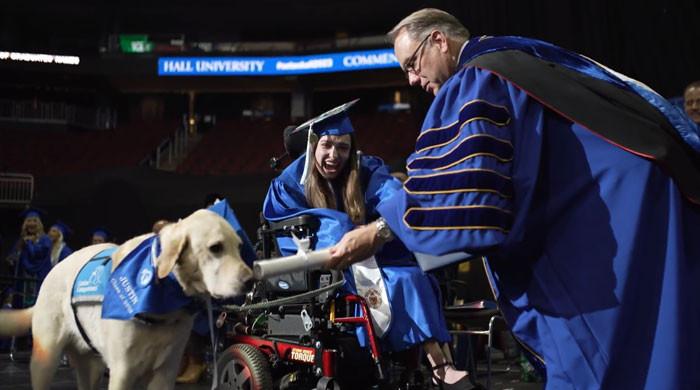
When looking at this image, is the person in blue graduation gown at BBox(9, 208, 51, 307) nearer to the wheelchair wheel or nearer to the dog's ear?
the wheelchair wheel

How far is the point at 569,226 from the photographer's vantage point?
6.03ft

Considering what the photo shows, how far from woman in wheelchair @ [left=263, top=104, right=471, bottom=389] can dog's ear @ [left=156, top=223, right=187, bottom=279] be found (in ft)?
2.82

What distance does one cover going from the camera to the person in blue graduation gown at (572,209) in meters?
1.75

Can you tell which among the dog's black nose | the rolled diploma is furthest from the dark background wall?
the rolled diploma

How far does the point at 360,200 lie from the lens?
4297 mm

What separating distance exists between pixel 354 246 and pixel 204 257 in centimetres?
131

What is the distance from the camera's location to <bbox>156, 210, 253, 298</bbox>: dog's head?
304 cm

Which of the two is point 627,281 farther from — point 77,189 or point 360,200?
point 77,189

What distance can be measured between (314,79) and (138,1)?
6.40 metres

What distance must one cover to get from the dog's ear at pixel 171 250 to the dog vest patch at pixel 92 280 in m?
0.46

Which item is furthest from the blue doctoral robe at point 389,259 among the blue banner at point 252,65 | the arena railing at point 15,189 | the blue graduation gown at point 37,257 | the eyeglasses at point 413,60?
the blue banner at point 252,65

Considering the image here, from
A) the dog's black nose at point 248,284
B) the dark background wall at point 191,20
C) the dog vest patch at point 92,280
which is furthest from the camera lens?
the dark background wall at point 191,20

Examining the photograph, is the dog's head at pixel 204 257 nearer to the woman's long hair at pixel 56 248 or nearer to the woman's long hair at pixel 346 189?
the woman's long hair at pixel 346 189

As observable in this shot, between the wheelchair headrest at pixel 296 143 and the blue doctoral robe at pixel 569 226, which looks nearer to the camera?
the blue doctoral robe at pixel 569 226
